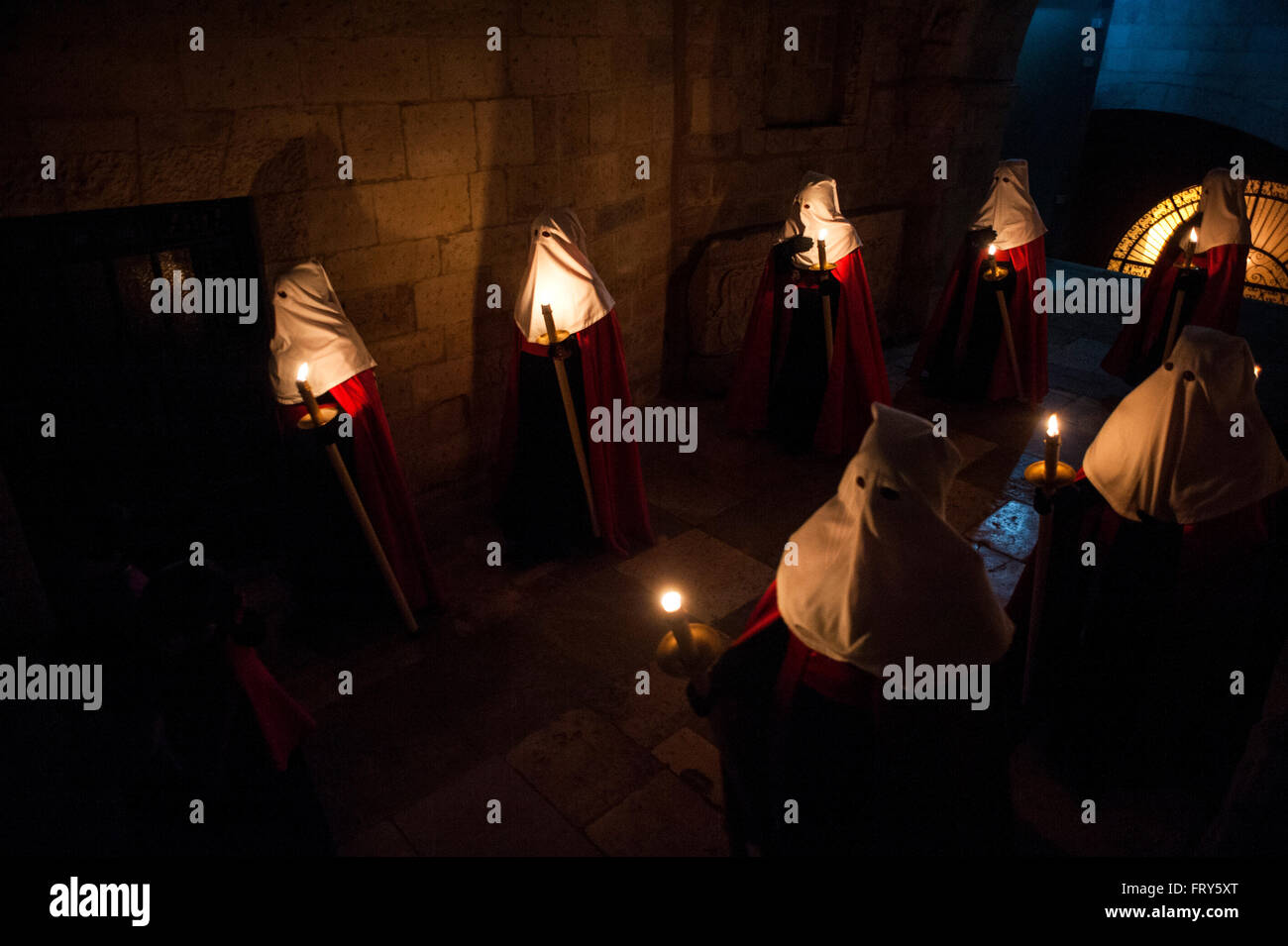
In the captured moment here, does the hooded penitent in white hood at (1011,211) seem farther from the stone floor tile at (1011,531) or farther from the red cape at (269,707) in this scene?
the red cape at (269,707)

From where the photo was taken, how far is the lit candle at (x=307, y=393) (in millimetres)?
3586

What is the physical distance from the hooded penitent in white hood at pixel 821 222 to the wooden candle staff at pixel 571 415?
7.70 feet

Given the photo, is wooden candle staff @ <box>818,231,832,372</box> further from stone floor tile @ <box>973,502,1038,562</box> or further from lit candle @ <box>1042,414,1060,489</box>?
lit candle @ <box>1042,414,1060,489</box>

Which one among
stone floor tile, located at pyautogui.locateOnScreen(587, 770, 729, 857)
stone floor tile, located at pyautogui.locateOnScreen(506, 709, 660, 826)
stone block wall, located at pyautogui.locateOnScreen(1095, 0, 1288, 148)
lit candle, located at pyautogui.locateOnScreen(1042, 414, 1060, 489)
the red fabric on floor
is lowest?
stone floor tile, located at pyautogui.locateOnScreen(587, 770, 729, 857)

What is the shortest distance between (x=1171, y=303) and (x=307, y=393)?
658cm

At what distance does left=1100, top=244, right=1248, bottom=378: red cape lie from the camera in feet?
21.0

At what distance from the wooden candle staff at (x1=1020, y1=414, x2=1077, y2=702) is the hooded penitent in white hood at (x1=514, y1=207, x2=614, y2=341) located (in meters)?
2.35

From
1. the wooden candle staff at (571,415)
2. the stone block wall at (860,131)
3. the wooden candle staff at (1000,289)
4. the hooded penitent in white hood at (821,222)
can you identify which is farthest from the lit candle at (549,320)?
the wooden candle staff at (1000,289)

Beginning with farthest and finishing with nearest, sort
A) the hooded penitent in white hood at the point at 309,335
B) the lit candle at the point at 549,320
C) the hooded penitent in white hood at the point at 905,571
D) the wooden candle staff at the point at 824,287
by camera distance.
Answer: the wooden candle staff at the point at 824,287 < the lit candle at the point at 549,320 < the hooded penitent in white hood at the point at 309,335 < the hooded penitent in white hood at the point at 905,571

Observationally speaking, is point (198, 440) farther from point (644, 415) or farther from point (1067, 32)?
point (1067, 32)

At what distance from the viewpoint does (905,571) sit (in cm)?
219

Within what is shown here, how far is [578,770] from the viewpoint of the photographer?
359 centimetres

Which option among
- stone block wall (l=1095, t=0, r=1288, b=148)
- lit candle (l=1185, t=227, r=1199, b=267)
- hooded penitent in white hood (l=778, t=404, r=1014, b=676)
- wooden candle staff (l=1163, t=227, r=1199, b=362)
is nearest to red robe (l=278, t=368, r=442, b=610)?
hooded penitent in white hood (l=778, t=404, r=1014, b=676)

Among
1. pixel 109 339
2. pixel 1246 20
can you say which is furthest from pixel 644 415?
pixel 1246 20
